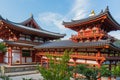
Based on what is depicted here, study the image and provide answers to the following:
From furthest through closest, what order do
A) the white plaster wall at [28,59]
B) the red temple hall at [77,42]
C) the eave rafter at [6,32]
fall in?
the white plaster wall at [28,59] < the eave rafter at [6,32] < the red temple hall at [77,42]

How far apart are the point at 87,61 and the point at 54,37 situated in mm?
15251

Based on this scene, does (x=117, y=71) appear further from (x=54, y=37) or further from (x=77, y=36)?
(x=54, y=37)

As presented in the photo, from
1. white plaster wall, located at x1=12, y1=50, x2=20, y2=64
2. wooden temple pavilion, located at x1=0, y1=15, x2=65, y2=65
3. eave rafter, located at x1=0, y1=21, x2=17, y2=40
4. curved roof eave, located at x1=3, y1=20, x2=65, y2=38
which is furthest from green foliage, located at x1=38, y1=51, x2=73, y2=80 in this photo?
eave rafter, located at x1=0, y1=21, x2=17, y2=40

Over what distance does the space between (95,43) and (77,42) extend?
487 centimetres

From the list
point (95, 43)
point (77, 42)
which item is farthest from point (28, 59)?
point (95, 43)

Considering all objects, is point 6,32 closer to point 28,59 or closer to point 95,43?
point 28,59

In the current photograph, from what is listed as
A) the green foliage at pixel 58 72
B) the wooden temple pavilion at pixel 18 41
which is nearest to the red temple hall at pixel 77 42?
the wooden temple pavilion at pixel 18 41

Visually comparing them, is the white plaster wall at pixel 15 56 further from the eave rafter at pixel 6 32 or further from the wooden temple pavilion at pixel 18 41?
the eave rafter at pixel 6 32

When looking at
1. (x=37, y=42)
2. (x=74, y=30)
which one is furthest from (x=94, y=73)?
(x=37, y=42)

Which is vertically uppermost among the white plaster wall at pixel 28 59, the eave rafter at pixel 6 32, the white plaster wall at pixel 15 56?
the eave rafter at pixel 6 32

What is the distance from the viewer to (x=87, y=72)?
8.74m

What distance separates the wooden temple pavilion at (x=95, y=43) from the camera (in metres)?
14.8

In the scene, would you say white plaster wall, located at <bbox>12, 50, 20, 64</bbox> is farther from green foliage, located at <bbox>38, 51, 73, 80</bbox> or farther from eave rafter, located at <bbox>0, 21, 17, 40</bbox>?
green foliage, located at <bbox>38, 51, 73, 80</bbox>

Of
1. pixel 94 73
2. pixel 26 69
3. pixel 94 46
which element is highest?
pixel 94 46
